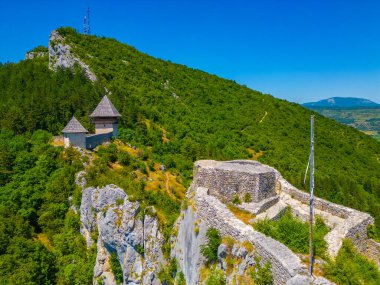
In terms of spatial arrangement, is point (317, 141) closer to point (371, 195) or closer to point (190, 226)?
point (371, 195)

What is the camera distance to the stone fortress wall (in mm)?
12016

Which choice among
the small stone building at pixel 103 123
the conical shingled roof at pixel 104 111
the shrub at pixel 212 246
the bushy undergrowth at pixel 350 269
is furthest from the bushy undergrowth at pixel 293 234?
the conical shingled roof at pixel 104 111

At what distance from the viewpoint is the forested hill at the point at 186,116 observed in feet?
138

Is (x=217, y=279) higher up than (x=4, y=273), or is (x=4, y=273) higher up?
(x=217, y=279)

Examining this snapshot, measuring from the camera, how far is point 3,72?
54.9 meters

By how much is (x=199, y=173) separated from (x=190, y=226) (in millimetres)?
2963

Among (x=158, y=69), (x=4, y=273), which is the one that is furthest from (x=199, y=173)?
(x=158, y=69)

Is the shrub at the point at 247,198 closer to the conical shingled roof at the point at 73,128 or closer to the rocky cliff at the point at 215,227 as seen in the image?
the rocky cliff at the point at 215,227

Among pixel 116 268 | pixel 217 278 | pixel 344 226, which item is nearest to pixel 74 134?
pixel 116 268

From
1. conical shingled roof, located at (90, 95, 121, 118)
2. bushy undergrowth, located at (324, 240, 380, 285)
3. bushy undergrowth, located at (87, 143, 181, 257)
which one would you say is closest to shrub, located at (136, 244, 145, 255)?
bushy undergrowth, located at (87, 143, 181, 257)

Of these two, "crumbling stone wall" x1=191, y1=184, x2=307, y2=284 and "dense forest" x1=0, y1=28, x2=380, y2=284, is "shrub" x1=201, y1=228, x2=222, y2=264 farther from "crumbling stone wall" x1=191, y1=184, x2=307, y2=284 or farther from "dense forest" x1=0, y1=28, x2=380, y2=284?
"dense forest" x1=0, y1=28, x2=380, y2=284

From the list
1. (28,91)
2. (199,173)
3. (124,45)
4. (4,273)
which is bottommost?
(4,273)

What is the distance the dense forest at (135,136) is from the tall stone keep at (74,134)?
5.44 feet

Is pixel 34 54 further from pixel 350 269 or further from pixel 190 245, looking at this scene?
pixel 350 269
